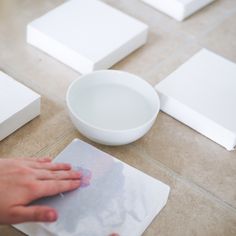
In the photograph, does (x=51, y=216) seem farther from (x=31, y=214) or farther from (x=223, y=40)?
(x=223, y=40)

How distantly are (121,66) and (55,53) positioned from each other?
6.1 inches

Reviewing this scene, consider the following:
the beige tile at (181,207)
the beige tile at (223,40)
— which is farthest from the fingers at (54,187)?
the beige tile at (223,40)

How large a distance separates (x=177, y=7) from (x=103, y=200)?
2.26 ft

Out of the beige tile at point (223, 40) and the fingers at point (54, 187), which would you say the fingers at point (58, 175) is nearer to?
the fingers at point (54, 187)

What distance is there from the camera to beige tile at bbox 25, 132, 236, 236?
31.4 inches

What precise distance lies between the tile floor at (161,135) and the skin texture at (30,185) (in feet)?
0.25

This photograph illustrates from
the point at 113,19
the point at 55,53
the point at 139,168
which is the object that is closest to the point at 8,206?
the point at 139,168

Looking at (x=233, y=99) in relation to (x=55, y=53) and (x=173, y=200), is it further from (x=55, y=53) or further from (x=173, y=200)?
(x=55, y=53)

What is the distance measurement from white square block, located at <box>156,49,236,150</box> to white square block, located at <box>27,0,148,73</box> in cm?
14

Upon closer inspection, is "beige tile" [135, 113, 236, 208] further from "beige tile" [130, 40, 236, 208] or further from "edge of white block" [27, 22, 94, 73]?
"edge of white block" [27, 22, 94, 73]

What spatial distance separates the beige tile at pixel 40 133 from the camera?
881 millimetres

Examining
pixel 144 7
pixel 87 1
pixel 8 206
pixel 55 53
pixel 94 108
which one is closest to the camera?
pixel 8 206

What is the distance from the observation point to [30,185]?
73 cm

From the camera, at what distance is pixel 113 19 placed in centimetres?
117
